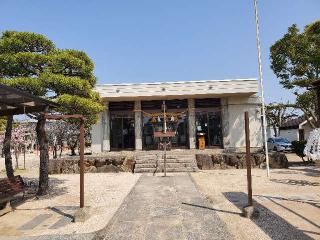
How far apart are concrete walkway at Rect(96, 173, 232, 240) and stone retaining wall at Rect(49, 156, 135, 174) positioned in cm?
808

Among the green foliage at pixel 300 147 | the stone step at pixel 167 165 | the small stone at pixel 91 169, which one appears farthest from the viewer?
the green foliage at pixel 300 147

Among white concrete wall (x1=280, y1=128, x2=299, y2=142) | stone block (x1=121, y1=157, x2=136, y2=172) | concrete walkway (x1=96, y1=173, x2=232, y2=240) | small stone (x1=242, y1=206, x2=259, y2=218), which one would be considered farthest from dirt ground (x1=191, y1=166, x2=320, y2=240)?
white concrete wall (x1=280, y1=128, x2=299, y2=142)

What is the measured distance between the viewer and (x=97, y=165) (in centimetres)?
2094

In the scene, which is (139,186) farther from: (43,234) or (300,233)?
(300,233)

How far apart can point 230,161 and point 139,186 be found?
8.65 meters

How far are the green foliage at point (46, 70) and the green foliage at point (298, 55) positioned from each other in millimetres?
16724

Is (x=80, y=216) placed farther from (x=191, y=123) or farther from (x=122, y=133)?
(x=191, y=123)

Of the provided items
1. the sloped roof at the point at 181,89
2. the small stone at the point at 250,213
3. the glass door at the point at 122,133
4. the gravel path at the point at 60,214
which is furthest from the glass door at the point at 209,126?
the small stone at the point at 250,213

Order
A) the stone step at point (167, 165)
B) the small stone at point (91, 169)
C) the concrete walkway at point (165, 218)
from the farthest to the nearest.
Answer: the small stone at point (91, 169), the stone step at point (167, 165), the concrete walkway at point (165, 218)

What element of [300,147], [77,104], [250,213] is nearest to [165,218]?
[250,213]

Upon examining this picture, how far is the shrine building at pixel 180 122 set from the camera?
86.9ft

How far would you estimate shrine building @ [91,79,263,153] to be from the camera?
86.9 ft

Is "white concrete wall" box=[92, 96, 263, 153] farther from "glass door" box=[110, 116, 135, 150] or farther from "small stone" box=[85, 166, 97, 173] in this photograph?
"small stone" box=[85, 166, 97, 173]

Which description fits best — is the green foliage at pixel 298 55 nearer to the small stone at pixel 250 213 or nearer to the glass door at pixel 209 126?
the glass door at pixel 209 126
